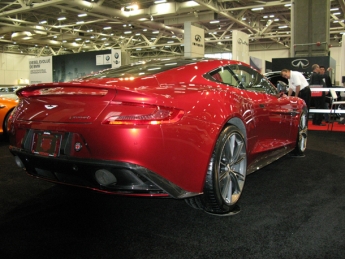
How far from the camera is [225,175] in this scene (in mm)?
2578

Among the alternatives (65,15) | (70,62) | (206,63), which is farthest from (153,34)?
(206,63)

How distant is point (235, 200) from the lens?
104 inches

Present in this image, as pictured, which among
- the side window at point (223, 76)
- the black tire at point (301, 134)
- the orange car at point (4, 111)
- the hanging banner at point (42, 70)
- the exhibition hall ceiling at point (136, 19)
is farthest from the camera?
the exhibition hall ceiling at point (136, 19)

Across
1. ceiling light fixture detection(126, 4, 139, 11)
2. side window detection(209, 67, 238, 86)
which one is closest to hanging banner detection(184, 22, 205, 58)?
ceiling light fixture detection(126, 4, 139, 11)

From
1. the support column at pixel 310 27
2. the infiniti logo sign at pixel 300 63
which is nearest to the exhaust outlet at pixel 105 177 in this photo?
the infiniti logo sign at pixel 300 63

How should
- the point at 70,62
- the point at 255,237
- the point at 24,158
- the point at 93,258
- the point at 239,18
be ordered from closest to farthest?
the point at 93,258 → the point at 255,237 → the point at 24,158 → the point at 70,62 → the point at 239,18

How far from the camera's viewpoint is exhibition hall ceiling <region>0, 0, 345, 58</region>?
54.9 ft

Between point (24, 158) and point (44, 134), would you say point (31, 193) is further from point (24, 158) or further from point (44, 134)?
point (44, 134)

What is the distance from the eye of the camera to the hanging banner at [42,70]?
13568mm

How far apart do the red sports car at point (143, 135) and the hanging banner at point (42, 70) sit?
1183cm

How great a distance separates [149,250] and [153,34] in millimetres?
27814

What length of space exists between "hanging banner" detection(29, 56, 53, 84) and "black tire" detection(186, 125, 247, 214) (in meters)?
12.2

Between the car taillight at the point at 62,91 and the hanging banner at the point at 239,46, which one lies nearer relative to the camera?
the car taillight at the point at 62,91

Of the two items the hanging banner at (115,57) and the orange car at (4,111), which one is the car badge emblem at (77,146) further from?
the hanging banner at (115,57)
